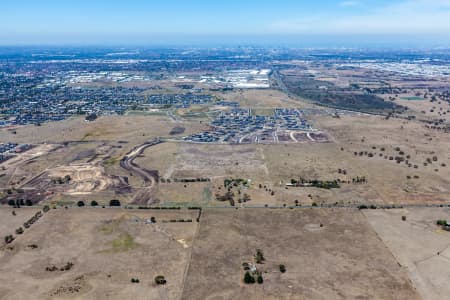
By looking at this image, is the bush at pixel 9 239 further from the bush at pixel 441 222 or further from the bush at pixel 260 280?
the bush at pixel 441 222

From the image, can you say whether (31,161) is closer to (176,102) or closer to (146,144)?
(146,144)

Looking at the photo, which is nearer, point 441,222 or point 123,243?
point 123,243

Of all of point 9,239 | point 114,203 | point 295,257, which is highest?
point 114,203

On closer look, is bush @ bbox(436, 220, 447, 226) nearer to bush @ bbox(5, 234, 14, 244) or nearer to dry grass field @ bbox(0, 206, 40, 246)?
bush @ bbox(5, 234, 14, 244)

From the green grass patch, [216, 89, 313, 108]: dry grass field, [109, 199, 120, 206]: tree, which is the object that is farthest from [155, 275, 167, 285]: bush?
[216, 89, 313, 108]: dry grass field

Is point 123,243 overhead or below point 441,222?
below

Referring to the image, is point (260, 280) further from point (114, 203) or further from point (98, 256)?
point (114, 203)

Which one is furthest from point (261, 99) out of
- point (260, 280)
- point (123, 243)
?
point (260, 280)
